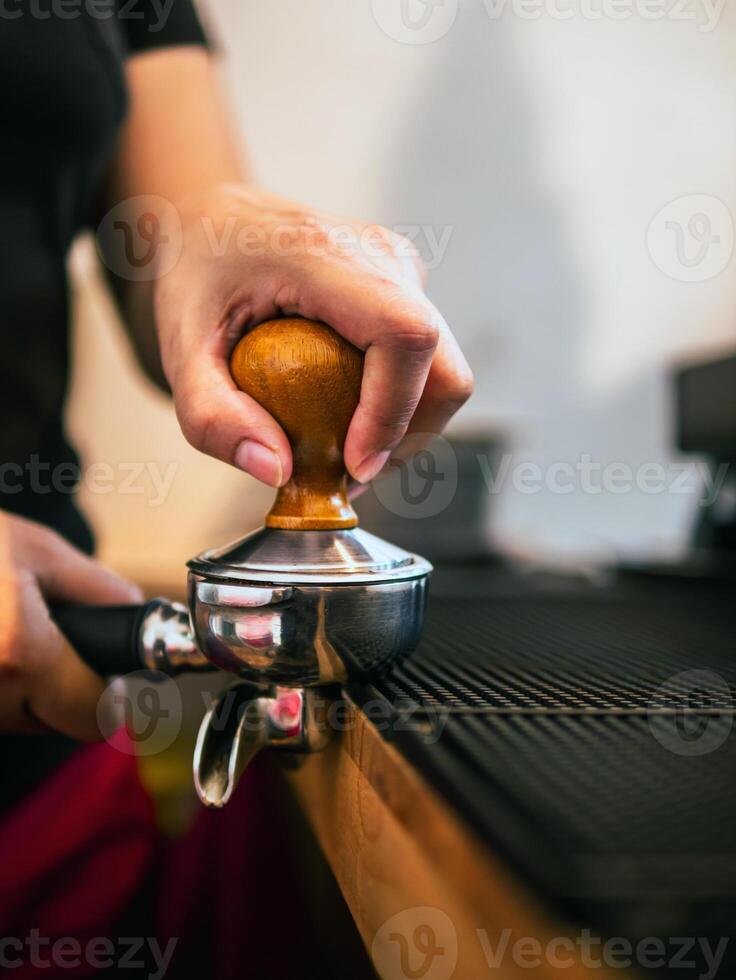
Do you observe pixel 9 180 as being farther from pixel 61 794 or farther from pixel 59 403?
pixel 61 794

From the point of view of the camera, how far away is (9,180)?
0.56 m

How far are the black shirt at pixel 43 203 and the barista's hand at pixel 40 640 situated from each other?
178 mm

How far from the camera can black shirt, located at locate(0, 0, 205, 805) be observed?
20.6 inches

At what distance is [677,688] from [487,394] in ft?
3.88

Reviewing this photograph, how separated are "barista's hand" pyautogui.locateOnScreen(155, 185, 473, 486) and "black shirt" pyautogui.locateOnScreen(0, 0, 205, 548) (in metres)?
0.26

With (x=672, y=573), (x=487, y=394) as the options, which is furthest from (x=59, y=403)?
(x=487, y=394)

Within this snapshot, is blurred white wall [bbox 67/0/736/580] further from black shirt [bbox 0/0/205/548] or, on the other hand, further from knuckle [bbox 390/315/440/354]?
knuckle [bbox 390/315/440/354]

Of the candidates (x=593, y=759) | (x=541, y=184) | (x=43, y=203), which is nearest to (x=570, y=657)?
(x=593, y=759)

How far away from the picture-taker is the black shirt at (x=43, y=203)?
0.52m

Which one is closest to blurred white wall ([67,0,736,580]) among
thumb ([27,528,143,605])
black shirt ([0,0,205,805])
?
black shirt ([0,0,205,805])

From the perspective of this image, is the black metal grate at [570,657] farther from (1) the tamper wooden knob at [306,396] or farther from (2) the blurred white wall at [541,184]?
(2) the blurred white wall at [541,184]

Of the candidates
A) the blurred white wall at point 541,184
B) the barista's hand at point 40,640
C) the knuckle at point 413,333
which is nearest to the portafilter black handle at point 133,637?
the barista's hand at point 40,640

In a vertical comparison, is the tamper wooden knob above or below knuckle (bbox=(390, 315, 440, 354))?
below

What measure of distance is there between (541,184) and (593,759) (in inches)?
55.1
